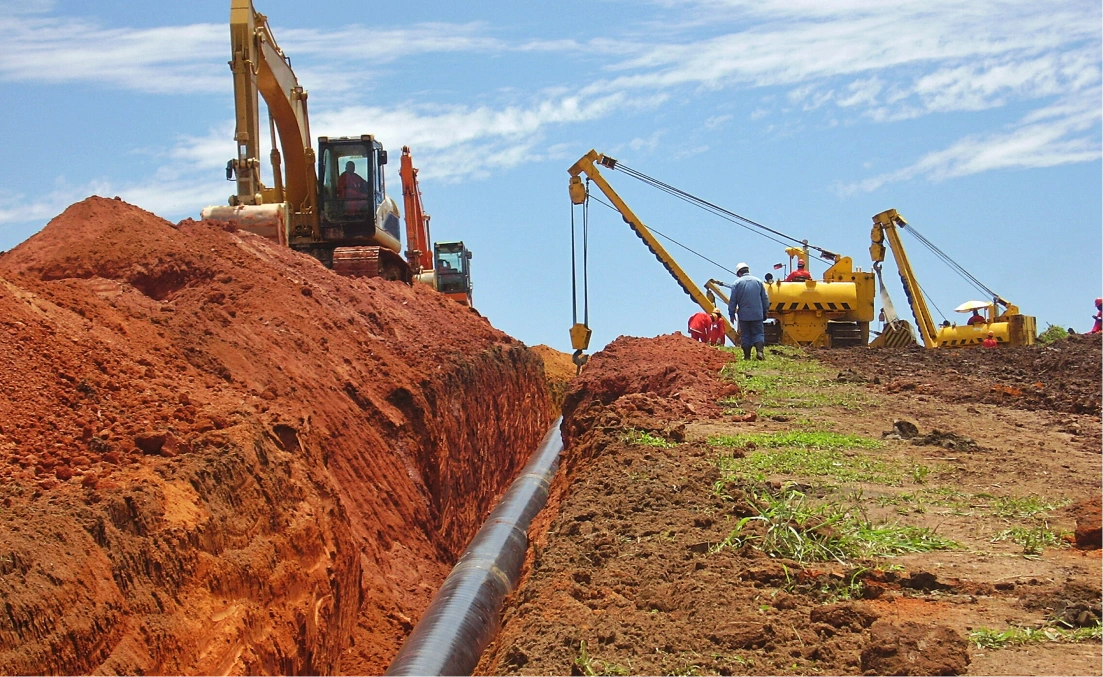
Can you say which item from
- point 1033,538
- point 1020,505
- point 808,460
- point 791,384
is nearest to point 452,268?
point 791,384

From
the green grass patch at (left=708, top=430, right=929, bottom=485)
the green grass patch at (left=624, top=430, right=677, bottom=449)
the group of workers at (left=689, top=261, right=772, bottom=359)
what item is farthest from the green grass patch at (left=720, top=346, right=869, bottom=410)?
the green grass patch at (left=624, top=430, right=677, bottom=449)

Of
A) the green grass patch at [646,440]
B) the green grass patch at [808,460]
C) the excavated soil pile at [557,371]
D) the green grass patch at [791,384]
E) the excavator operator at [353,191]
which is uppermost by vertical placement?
the excavator operator at [353,191]

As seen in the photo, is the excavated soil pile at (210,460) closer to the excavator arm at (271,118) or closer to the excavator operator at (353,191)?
the excavator arm at (271,118)

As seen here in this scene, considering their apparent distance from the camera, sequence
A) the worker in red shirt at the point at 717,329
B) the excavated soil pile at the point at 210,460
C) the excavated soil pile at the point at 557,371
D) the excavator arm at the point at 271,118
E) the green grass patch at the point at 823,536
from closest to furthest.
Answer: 1. the green grass patch at the point at 823,536
2. the excavated soil pile at the point at 210,460
3. the excavator arm at the point at 271,118
4. the worker in red shirt at the point at 717,329
5. the excavated soil pile at the point at 557,371

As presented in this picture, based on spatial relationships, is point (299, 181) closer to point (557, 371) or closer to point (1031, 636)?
point (557, 371)

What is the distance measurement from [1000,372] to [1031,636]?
13824 millimetres

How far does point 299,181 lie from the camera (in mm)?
21641

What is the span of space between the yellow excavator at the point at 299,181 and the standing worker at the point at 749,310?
21.0 ft

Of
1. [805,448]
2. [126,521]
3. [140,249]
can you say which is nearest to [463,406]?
[140,249]

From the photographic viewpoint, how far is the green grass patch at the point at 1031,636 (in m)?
4.59

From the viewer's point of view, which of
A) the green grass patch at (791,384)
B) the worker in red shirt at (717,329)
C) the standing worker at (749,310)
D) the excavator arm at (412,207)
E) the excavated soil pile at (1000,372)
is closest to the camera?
the green grass patch at (791,384)

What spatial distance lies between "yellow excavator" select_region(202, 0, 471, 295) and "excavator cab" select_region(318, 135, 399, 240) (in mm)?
18

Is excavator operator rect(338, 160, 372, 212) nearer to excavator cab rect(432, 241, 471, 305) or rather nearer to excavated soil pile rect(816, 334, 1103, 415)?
excavated soil pile rect(816, 334, 1103, 415)

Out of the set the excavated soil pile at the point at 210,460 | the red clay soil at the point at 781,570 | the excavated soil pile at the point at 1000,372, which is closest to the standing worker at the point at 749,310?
the excavated soil pile at the point at 1000,372
